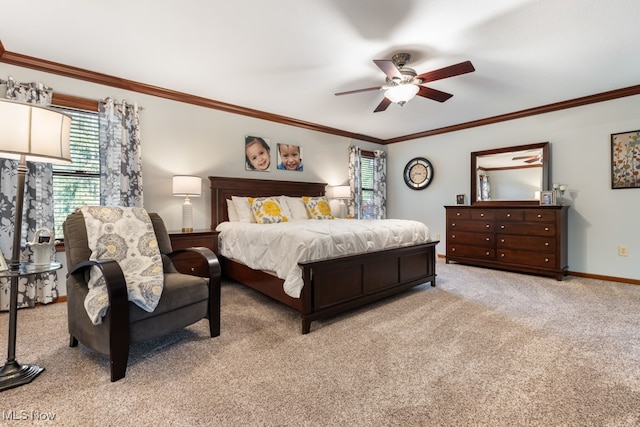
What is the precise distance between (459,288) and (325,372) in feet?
8.11

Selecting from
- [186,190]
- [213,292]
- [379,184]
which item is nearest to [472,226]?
[379,184]

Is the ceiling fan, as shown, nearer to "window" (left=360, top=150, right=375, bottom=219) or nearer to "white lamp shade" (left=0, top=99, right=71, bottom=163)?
"white lamp shade" (left=0, top=99, right=71, bottom=163)

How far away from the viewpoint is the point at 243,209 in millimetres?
4105

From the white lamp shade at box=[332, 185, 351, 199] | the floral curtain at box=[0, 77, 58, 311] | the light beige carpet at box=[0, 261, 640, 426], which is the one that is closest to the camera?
the light beige carpet at box=[0, 261, 640, 426]

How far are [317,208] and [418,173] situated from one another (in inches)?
103

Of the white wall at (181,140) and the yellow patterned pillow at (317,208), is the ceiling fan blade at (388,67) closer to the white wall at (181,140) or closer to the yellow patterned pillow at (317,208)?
the yellow patterned pillow at (317,208)

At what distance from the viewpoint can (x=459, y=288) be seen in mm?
3682

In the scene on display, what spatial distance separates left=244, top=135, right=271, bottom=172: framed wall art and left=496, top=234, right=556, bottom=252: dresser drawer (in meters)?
3.77

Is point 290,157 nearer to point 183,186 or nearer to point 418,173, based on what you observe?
point 183,186

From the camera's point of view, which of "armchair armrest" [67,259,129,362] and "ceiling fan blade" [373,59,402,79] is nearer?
"armchair armrest" [67,259,129,362]

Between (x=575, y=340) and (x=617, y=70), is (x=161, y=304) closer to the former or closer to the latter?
(x=575, y=340)

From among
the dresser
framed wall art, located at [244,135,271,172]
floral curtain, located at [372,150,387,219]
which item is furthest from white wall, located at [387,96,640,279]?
framed wall art, located at [244,135,271,172]

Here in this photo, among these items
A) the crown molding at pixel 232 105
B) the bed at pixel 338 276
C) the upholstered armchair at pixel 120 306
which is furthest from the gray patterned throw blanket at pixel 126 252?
the crown molding at pixel 232 105

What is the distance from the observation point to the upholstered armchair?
1.76 meters
